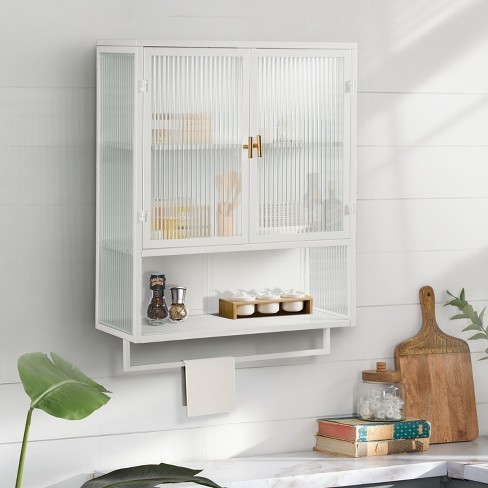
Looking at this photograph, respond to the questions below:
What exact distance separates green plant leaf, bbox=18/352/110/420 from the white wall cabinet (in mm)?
662

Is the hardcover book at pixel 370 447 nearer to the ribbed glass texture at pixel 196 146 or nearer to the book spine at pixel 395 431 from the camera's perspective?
the book spine at pixel 395 431

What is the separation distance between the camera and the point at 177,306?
2.96m

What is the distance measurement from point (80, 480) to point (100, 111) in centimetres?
112

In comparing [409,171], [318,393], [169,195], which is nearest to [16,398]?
[169,195]

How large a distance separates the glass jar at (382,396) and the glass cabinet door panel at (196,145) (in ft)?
2.33

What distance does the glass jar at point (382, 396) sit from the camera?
3.21m

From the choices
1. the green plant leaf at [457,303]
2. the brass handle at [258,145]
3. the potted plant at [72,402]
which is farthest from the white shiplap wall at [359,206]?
the potted plant at [72,402]

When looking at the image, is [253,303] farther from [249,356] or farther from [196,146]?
[196,146]

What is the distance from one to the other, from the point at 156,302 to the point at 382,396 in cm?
84

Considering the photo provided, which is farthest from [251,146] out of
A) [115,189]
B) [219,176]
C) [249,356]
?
[249,356]

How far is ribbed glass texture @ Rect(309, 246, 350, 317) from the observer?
315cm

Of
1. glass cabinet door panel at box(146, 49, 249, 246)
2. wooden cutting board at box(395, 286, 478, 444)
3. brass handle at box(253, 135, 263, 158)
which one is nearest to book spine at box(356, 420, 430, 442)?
wooden cutting board at box(395, 286, 478, 444)

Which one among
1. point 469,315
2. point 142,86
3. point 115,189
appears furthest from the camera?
point 469,315

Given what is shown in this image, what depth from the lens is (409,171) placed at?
132 inches
